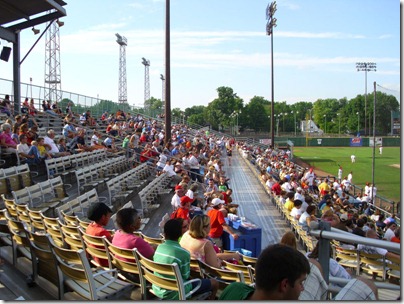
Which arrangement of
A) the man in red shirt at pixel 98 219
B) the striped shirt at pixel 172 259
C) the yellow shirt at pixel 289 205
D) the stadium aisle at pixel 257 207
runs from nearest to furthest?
1. the striped shirt at pixel 172 259
2. the man in red shirt at pixel 98 219
3. the stadium aisle at pixel 257 207
4. the yellow shirt at pixel 289 205

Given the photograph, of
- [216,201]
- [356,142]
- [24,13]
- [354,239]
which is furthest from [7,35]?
[356,142]

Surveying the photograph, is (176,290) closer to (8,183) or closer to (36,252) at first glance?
(36,252)

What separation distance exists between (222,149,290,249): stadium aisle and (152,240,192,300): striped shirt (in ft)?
18.2

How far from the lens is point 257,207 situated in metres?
13.8

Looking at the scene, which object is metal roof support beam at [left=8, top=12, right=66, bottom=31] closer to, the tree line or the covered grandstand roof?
the covered grandstand roof

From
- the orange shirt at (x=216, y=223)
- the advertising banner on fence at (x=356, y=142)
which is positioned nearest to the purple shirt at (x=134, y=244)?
the orange shirt at (x=216, y=223)

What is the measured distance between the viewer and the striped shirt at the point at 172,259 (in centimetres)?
403

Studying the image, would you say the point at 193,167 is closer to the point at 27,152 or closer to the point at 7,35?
the point at 27,152

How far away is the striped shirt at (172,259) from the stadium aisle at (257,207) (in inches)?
219

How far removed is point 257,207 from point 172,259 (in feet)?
32.5

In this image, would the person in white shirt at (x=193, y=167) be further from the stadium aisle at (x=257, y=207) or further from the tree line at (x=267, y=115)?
the tree line at (x=267, y=115)

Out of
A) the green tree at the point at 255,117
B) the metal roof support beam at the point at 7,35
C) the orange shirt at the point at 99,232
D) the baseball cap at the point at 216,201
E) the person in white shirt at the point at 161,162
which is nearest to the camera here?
the orange shirt at the point at 99,232

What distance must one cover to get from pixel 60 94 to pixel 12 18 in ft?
27.4

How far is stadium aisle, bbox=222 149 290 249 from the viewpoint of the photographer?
10778 millimetres
